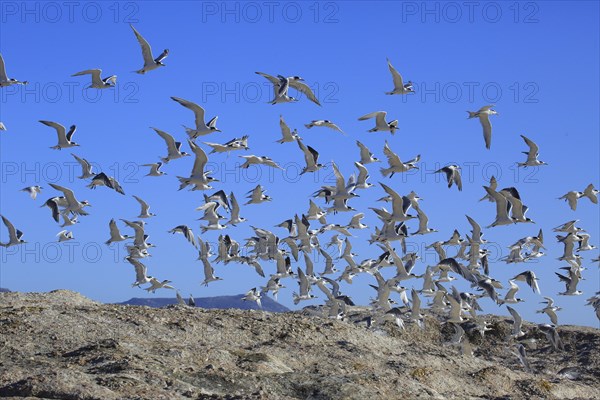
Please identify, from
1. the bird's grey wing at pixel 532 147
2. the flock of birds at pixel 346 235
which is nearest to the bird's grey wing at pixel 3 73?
the flock of birds at pixel 346 235

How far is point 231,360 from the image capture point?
21.2 m

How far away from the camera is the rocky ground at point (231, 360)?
1833 cm

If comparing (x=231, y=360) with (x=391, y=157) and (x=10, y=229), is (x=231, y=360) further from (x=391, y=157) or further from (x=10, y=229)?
(x=10, y=229)

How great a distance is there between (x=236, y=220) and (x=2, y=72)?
28.8ft

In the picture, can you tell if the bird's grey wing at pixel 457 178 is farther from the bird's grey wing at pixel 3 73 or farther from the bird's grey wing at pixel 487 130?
the bird's grey wing at pixel 3 73

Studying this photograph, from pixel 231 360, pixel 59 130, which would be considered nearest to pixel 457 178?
pixel 59 130

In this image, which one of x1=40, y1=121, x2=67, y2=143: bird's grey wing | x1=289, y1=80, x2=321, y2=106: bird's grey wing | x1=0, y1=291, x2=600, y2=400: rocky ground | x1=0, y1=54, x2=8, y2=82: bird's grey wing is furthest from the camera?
x1=40, y1=121, x2=67, y2=143: bird's grey wing

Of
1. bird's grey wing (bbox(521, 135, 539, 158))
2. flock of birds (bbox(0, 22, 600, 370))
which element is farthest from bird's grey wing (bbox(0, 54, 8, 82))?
bird's grey wing (bbox(521, 135, 539, 158))

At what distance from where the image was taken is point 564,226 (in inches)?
1324

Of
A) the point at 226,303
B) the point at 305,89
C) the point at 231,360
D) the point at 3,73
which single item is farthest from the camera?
the point at 226,303

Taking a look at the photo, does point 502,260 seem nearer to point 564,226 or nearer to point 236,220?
point 564,226

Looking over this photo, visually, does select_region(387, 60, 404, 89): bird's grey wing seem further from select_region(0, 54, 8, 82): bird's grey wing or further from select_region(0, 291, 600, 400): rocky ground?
select_region(0, 54, 8, 82): bird's grey wing

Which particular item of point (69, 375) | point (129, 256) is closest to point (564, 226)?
point (129, 256)

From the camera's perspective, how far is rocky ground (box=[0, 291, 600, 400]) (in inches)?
722
